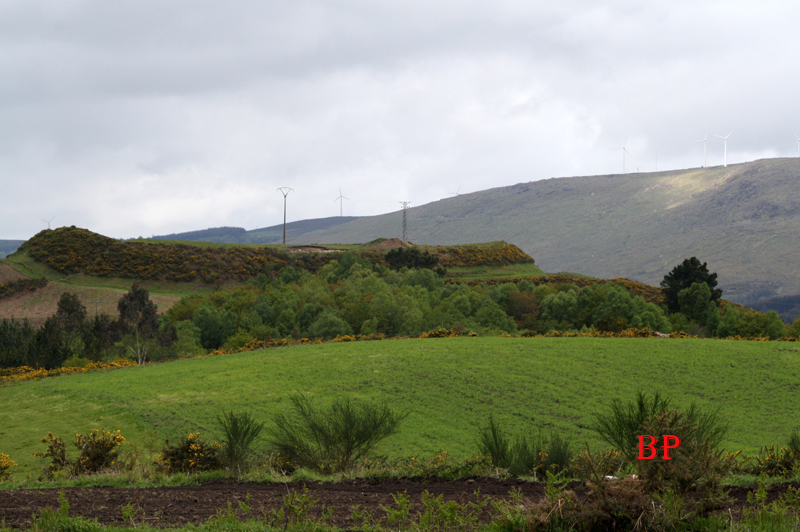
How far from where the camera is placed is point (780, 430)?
759 inches

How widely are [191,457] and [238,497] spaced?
3.95 meters

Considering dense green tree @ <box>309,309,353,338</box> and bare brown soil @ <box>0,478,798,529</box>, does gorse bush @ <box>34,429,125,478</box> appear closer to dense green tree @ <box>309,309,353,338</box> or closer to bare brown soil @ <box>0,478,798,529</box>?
bare brown soil @ <box>0,478,798,529</box>

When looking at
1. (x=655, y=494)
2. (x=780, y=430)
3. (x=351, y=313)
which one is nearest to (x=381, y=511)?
(x=655, y=494)

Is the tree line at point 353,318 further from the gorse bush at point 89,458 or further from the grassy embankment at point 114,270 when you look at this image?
the gorse bush at point 89,458

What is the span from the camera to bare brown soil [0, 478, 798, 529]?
8.05 m

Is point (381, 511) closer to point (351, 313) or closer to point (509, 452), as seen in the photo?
point (509, 452)

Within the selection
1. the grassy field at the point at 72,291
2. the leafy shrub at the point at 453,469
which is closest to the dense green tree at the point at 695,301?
the grassy field at the point at 72,291

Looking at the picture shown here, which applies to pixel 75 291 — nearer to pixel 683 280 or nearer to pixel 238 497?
pixel 683 280

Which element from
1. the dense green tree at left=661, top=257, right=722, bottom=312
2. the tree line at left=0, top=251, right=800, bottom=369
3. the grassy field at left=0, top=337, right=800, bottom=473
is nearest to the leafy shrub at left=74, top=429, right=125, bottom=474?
the grassy field at left=0, top=337, right=800, bottom=473

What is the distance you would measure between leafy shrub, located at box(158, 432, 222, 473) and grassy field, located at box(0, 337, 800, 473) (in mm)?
5012

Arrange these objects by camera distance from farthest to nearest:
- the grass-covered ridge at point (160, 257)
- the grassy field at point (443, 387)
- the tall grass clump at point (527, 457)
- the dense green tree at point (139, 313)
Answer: the grass-covered ridge at point (160, 257)
the dense green tree at point (139, 313)
the grassy field at point (443, 387)
the tall grass clump at point (527, 457)

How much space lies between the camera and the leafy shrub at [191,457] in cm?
1280

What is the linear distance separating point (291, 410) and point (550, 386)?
33.3 feet

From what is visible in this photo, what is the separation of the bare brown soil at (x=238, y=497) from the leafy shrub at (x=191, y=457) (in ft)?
5.27
